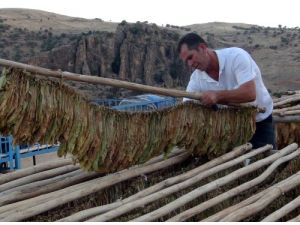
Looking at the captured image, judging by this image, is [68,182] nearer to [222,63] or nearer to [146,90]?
[146,90]

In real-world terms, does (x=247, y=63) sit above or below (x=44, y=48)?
above

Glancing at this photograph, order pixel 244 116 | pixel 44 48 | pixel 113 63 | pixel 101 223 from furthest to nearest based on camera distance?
pixel 44 48 < pixel 113 63 < pixel 244 116 < pixel 101 223

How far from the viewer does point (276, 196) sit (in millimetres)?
2412

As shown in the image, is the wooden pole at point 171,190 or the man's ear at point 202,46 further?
the man's ear at point 202,46

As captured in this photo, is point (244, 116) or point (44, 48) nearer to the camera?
point (244, 116)

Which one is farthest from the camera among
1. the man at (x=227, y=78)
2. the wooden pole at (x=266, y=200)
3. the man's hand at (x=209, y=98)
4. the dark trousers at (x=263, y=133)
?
the dark trousers at (x=263, y=133)

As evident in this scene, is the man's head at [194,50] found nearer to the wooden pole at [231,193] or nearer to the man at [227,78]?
the man at [227,78]

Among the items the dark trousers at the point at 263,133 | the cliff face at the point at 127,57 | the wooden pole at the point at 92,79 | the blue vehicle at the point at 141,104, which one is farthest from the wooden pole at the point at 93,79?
the cliff face at the point at 127,57

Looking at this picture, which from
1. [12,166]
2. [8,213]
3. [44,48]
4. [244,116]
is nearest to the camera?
[8,213]

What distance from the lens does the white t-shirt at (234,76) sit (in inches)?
124

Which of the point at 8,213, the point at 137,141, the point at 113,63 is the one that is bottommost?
the point at 113,63

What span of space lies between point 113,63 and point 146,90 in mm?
22446

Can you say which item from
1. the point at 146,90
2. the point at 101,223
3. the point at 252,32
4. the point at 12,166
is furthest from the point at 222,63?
the point at 252,32

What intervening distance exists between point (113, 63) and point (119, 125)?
73.7 ft
